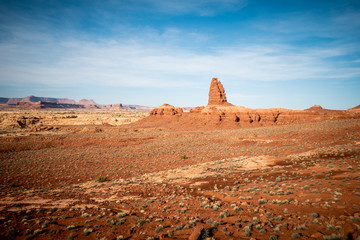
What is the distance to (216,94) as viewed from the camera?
2776 inches

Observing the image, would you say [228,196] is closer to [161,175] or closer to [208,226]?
[208,226]

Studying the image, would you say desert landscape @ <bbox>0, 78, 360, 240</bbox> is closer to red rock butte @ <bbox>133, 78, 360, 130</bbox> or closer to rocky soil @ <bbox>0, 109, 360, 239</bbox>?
rocky soil @ <bbox>0, 109, 360, 239</bbox>

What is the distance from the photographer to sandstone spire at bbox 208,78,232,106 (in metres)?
70.2

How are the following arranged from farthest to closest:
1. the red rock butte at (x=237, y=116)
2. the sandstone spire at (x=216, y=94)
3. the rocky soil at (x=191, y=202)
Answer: the sandstone spire at (x=216, y=94)
the red rock butte at (x=237, y=116)
the rocky soil at (x=191, y=202)

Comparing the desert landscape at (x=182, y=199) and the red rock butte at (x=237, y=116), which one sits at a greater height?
the red rock butte at (x=237, y=116)

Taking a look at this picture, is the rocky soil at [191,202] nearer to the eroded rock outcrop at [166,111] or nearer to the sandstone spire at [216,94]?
the sandstone spire at [216,94]

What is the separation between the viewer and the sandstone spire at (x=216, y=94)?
230ft

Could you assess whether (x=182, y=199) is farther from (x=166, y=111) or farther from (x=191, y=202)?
(x=166, y=111)

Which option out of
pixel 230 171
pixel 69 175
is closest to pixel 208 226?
pixel 230 171

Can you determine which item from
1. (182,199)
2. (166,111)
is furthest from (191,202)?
(166,111)

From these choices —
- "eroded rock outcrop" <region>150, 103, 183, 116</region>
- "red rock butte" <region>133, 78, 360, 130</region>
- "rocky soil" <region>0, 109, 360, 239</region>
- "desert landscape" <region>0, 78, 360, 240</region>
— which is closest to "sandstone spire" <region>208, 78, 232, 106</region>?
"red rock butte" <region>133, 78, 360, 130</region>

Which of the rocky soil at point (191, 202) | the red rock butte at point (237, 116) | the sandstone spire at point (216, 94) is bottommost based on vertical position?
the rocky soil at point (191, 202)

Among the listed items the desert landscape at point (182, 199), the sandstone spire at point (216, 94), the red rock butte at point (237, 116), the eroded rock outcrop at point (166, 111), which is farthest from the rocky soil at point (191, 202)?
the eroded rock outcrop at point (166, 111)

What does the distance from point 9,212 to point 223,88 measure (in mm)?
70078
